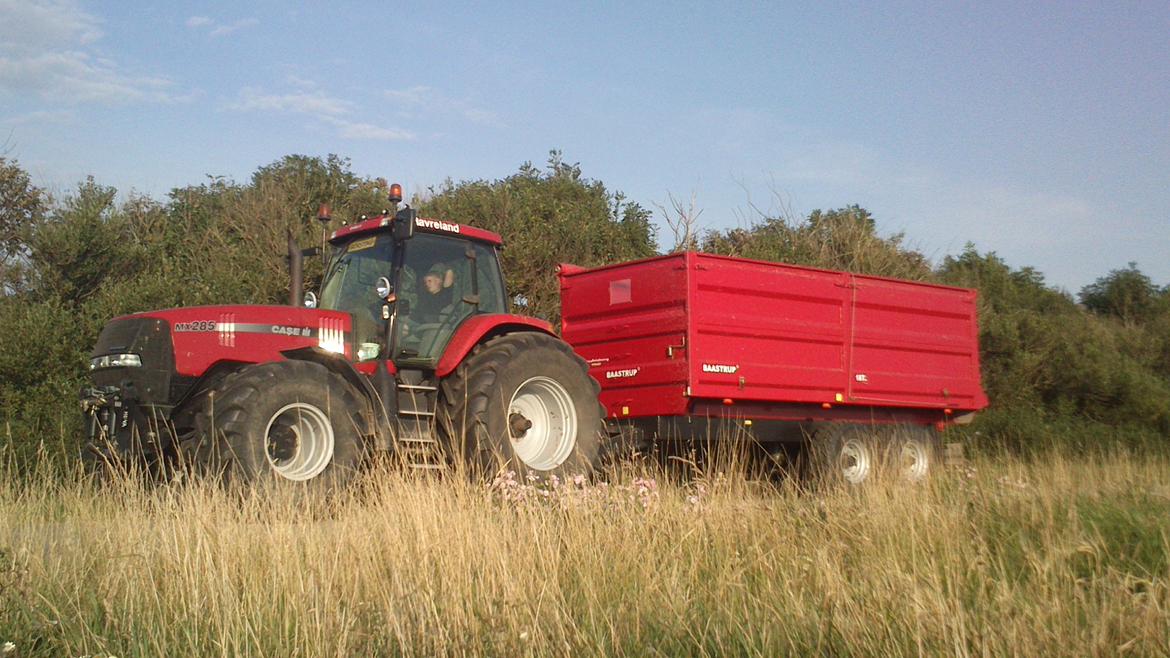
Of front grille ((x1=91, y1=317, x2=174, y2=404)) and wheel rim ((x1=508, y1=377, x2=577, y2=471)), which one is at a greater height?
front grille ((x1=91, y1=317, x2=174, y2=404))

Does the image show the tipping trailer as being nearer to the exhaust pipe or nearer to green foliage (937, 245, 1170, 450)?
the exhaust pipe

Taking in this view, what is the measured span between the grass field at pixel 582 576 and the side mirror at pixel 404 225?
2.21 metres

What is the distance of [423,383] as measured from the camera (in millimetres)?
8195

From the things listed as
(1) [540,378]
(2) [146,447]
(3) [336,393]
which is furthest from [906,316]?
(2) [146,447]

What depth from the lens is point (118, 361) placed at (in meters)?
7.54

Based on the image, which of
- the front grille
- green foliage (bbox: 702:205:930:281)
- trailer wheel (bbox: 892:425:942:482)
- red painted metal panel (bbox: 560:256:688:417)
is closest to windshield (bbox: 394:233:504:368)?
red painted metal panel (bbox: 560:256:688:417)

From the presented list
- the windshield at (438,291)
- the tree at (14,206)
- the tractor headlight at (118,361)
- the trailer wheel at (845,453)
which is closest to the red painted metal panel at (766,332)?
the trailer wheel at (845,453)

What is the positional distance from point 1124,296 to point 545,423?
31000mm

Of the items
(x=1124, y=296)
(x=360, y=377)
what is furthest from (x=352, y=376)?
(x=1124, y=296)

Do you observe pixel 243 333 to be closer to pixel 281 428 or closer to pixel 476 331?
pixel 281 428

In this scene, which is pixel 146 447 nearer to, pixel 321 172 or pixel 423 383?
pixel 423 383

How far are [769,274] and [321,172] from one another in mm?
13225

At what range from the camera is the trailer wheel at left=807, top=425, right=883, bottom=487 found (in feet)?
33.6

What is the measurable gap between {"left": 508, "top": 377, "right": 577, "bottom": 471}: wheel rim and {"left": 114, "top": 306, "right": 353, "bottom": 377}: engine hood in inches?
58.2
